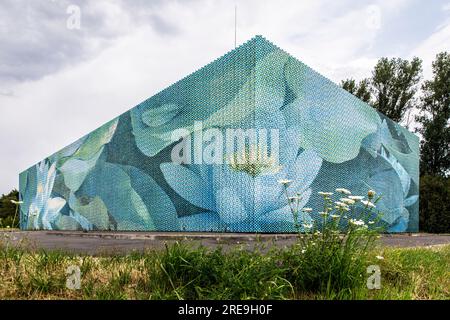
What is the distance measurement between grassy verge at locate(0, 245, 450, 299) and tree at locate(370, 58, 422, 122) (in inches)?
1465

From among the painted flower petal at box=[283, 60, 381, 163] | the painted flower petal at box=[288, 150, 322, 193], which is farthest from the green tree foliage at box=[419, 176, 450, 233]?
the painted flower petal at box=[288, 150, 322, 193]

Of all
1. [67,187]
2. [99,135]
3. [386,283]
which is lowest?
[386,283]

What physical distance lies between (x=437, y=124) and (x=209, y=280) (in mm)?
37119

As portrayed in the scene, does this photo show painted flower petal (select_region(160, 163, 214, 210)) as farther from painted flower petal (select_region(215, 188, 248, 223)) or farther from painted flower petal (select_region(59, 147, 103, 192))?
painted flower petal (select_region(59, 147, 103, 192))

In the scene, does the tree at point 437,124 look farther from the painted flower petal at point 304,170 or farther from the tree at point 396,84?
the painted flower petal at point 304,170

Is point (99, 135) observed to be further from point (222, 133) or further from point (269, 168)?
point (269, 168)

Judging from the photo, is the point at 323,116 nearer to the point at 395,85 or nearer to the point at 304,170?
the point at 304,170

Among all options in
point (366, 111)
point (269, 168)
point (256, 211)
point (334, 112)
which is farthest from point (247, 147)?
point (366, 111)

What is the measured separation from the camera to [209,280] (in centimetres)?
358

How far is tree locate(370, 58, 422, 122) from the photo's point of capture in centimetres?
3825

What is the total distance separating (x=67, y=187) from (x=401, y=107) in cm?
2858

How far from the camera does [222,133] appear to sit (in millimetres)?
15633

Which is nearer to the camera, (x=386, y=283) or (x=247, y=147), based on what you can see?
(x=386, y=283)
